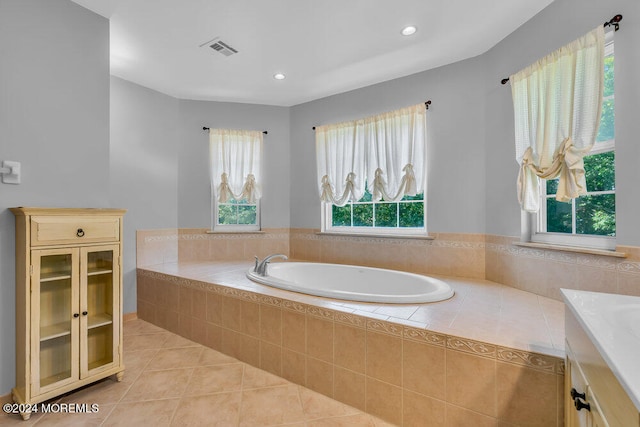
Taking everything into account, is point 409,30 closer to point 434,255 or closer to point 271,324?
point 434,255

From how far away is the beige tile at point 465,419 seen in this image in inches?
51.0

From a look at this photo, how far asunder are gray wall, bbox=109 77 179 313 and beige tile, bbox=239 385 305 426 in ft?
6.39

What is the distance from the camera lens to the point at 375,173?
10.0 ft

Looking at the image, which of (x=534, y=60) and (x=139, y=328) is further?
(x=139, y=328)

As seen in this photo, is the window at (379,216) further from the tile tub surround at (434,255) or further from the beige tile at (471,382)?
the beige tile at (471,382)

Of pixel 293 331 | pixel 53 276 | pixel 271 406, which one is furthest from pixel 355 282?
pixel 53 276

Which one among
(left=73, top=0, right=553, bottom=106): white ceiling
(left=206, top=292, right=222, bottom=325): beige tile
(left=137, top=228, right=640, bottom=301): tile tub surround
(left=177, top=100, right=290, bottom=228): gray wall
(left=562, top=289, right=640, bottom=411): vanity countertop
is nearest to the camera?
(left=562, top=289, right=640, bottom=411): vanity countertop

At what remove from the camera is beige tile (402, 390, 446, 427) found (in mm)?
1396

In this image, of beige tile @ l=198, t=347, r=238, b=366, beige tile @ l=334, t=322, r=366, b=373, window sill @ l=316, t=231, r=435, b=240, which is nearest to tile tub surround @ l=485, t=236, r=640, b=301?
window sill @ l=316, t=231, r=435, b=240

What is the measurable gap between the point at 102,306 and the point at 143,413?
0.74 meters

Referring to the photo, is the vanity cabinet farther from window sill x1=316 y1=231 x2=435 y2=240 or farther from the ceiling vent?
the ceiling vent

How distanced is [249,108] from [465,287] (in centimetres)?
309

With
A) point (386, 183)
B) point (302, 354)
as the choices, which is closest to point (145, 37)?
point (386, 183)

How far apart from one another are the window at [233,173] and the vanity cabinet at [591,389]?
3.13 m
